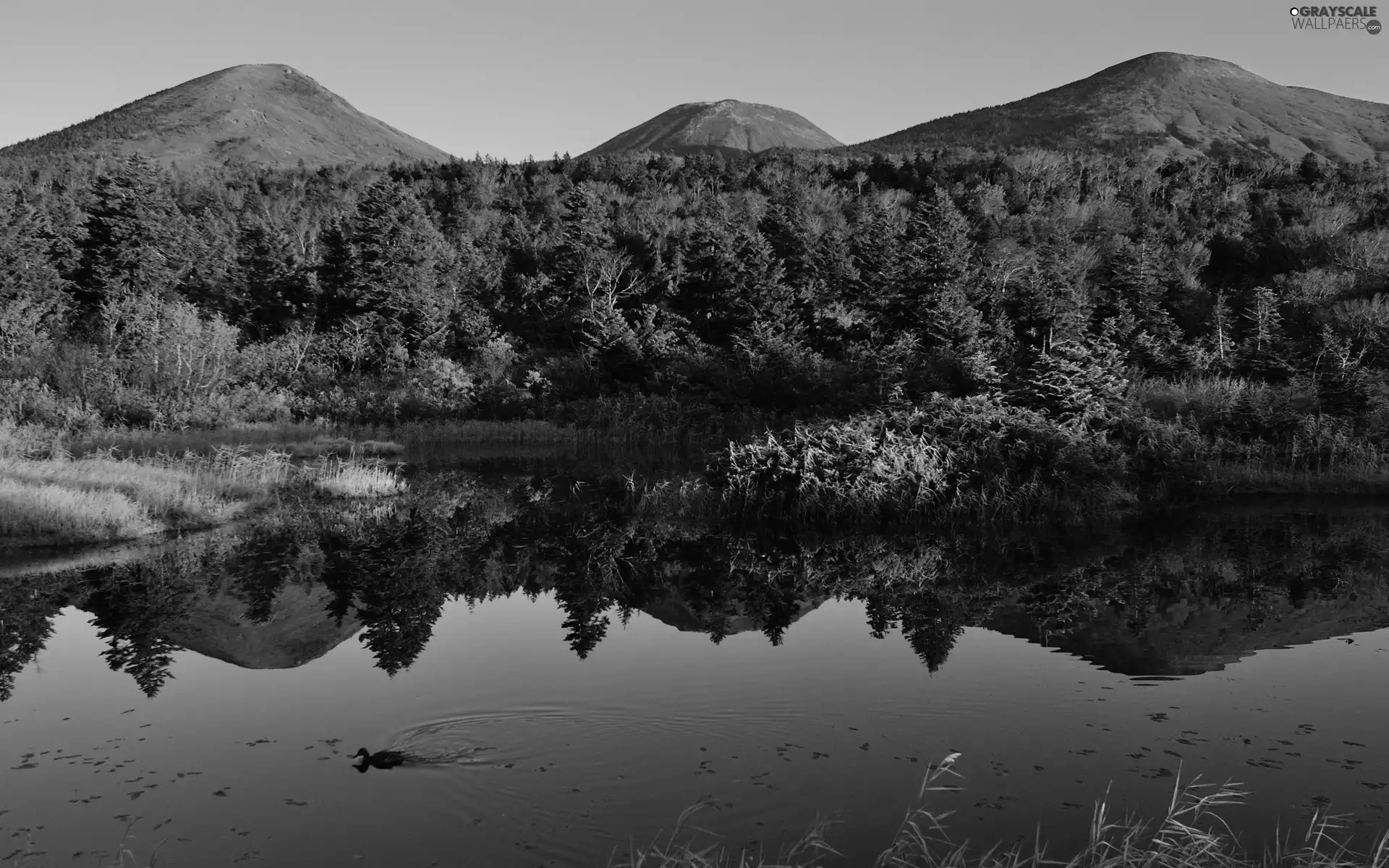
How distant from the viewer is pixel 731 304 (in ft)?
179

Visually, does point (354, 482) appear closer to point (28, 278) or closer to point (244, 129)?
point (28, 278)

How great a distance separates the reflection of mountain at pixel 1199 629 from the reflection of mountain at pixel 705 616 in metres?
2.81

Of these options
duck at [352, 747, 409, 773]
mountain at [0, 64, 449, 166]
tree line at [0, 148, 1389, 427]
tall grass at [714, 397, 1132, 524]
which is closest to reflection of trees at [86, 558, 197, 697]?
duck at [352, 747, 409, 773]

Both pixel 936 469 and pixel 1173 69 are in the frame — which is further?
pixel 1173 69

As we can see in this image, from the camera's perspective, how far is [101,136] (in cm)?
13900

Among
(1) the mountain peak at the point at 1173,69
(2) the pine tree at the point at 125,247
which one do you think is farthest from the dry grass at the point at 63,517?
(1) the mountain peak at the point at 1173,69

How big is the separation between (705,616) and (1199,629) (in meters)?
6.87

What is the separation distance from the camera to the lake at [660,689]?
8.13 metres

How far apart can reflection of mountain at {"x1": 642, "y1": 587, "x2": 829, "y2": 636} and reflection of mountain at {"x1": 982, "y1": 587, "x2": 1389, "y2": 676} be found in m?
2.81

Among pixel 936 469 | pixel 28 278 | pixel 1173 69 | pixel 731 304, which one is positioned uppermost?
pixel 1173 69

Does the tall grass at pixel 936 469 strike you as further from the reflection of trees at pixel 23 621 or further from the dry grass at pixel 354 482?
the reflection of trees at pixel 23 621

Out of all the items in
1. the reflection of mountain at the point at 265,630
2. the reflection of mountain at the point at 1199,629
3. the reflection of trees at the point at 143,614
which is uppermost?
the reflection of trees at the point at 143,614

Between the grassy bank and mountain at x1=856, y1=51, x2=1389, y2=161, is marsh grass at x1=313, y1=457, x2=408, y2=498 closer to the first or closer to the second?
the grassy bank

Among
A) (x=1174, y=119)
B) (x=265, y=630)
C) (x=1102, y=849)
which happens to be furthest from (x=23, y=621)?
(x=1174, y=119)
